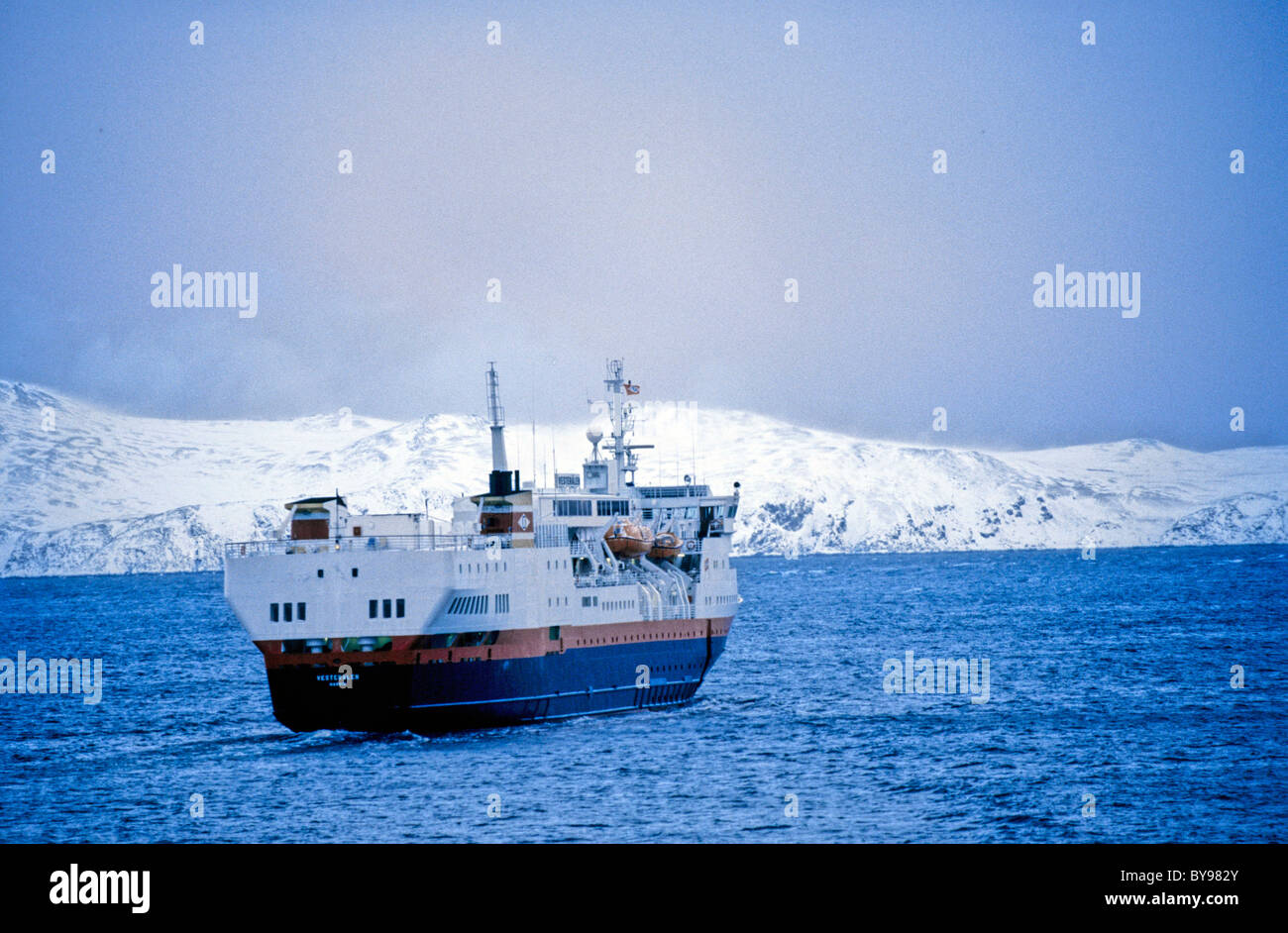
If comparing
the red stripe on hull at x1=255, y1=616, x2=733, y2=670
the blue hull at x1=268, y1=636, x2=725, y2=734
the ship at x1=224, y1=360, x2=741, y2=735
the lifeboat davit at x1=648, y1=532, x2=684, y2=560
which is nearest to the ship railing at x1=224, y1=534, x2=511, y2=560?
the ship at x1=224, y1=360, x2=741, y2=735

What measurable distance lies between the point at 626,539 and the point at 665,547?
14.2 feet

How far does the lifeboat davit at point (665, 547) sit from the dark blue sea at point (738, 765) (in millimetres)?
6561

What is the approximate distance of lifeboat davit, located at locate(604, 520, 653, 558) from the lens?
61.5m

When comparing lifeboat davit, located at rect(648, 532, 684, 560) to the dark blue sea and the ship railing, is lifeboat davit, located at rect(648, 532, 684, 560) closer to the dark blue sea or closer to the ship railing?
the dark blue sea

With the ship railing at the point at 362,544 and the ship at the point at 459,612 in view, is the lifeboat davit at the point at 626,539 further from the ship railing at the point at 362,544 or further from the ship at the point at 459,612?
the ship railing at the point at 362,544

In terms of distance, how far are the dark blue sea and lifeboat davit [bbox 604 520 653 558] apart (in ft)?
21.6

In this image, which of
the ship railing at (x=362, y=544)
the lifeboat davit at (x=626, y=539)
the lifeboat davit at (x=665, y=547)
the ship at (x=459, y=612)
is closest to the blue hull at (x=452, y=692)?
the ship at (x=459, y=612)

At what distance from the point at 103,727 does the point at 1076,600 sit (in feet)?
369

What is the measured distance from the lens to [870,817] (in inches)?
1620

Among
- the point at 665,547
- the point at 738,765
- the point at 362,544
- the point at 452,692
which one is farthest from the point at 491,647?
the point at 665,547

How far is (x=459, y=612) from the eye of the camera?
49.3m
